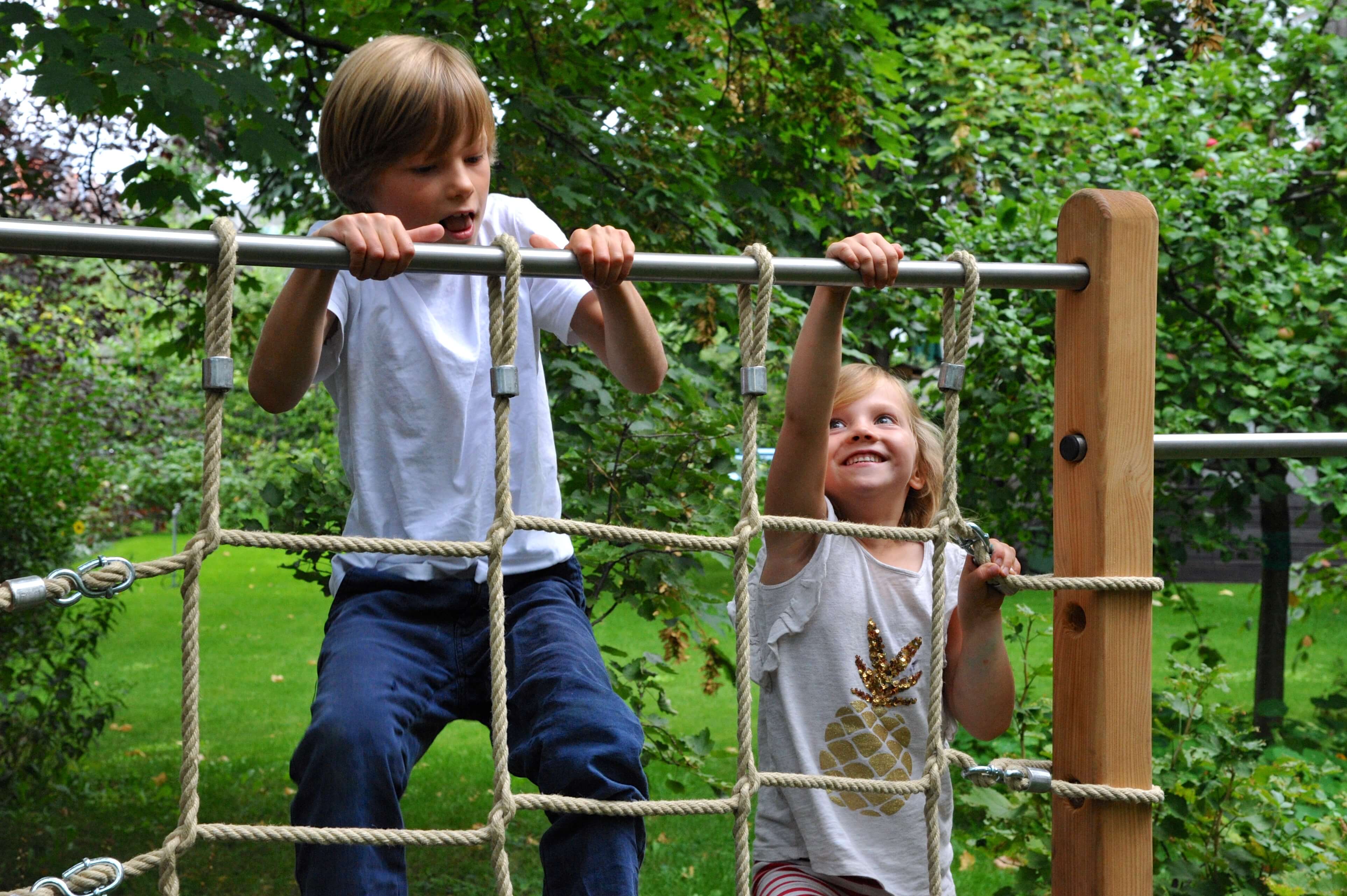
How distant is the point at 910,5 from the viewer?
6789mm

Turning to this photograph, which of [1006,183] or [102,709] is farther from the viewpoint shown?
[1006,183]

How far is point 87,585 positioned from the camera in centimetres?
141

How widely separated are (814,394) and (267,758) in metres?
4.74

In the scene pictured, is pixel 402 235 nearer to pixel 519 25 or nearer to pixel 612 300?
pixel 612 300

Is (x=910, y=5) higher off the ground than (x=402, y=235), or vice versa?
(x=910, y=5)

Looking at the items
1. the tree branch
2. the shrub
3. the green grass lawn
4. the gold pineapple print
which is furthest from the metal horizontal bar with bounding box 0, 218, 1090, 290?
the shrub

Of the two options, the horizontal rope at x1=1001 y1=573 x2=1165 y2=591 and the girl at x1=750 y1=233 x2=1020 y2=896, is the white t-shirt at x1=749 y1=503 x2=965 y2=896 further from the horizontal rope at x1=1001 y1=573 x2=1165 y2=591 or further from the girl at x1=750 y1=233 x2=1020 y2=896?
the horizontal rope at x1=1001 y1=573 x2=1165 y2=591

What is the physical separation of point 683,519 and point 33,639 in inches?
116

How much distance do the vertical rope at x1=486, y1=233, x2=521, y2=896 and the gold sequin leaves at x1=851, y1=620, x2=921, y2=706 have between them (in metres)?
0.64

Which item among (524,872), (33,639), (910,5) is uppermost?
(910,5)

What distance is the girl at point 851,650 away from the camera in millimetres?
1886

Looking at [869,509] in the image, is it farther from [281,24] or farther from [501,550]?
[281,24]

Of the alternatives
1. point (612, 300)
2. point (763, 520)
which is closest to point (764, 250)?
point (612, 300)

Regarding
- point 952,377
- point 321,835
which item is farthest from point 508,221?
point 321,835
